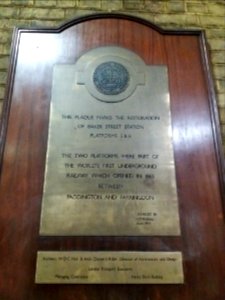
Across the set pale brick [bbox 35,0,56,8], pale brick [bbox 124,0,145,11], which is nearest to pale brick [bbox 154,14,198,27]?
pale brick [bbox 124,0,145,11]

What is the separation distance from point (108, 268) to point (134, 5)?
132 centimetres

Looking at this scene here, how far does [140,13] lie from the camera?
65.6 inches

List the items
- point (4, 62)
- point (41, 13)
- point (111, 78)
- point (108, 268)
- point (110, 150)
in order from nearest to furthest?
point (108, 268) → point (110, 150) → point (111, 78) → point (4, 62) → point (41, 13)

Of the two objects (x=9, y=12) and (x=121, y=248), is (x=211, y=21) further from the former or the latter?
(x=121, y=248)

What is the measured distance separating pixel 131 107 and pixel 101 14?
54 centimetres

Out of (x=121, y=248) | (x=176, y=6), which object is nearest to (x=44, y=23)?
(x=176, y=6)

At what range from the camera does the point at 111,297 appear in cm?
105

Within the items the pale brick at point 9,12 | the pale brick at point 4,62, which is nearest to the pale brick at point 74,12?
the pale brick at point 9,12

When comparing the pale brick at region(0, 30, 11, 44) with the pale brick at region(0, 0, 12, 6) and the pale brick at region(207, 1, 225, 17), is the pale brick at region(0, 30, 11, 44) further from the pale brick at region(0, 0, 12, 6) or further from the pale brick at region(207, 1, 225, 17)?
the pale brick at region(207, 1, 225, 17)

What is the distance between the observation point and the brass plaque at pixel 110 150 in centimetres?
114

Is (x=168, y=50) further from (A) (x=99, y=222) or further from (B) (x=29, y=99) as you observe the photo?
(A) (x=99, y=222)

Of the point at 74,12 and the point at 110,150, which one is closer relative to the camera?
the point at 110,150

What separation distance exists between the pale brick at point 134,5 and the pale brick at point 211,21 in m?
0.32

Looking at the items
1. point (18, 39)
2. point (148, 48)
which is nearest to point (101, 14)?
point (148, 48)
